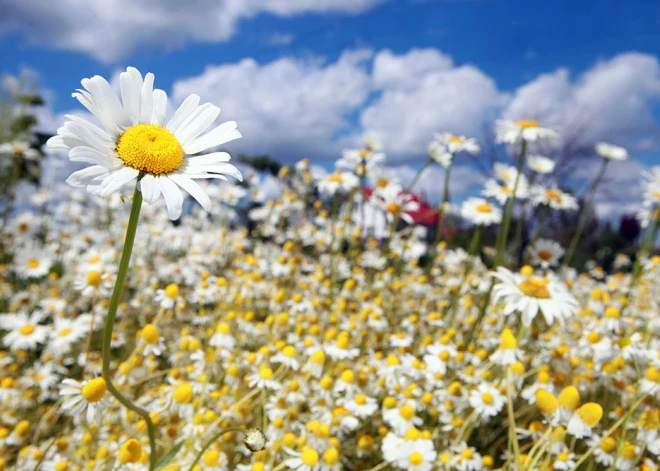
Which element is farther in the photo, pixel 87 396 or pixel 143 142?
pixel 87 396

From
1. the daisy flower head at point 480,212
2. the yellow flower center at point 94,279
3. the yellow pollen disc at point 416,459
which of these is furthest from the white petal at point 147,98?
the daisy flower head at point 480,212

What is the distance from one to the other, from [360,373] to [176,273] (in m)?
1.82

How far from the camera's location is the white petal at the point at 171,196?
2.81ft

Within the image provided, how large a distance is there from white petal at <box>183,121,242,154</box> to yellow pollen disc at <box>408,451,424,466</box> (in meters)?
1.18

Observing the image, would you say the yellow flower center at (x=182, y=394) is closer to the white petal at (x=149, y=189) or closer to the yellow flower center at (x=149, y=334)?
the yellow flower center at (x=149, y=334)

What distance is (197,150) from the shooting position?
1.02 meters

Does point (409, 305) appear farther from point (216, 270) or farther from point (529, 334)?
point (216, 270)

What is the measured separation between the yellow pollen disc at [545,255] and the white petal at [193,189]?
287 centimetres

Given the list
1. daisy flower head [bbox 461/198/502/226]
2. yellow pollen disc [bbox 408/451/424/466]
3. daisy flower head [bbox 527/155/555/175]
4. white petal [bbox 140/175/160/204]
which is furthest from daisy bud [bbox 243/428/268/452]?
daisy flower head [bbox 527/155/555/175]

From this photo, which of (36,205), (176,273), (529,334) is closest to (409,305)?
(529,334)

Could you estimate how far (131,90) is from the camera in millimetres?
1007

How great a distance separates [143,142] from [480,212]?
8.58 ft

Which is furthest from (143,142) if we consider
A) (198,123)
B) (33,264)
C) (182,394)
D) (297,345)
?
(33,264)

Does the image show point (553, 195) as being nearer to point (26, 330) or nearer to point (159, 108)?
point (159, 108)
